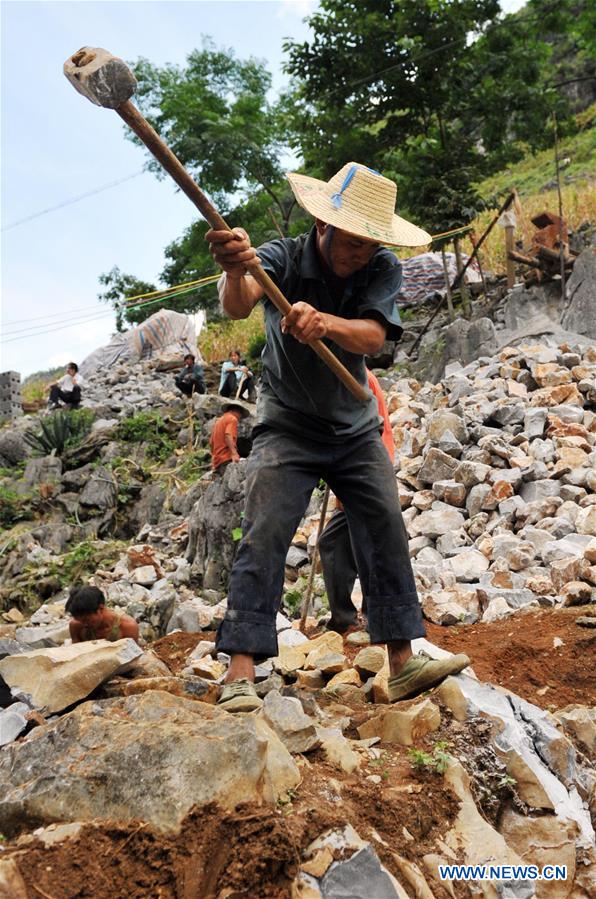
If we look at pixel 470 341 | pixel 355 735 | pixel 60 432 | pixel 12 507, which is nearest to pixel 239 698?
pixel 355 735

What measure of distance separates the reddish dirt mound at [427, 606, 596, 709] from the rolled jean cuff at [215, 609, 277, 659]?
3.99ft

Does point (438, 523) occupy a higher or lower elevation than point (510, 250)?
lower

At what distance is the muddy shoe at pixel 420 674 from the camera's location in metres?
2.68

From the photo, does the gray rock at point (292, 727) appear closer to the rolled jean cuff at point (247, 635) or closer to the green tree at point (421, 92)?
the rolled jean cuff at point (247, 635)

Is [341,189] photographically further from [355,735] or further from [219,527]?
[219,527]

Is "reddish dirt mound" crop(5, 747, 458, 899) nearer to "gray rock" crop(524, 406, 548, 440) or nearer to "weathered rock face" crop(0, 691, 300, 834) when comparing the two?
"weathered rock face" crop(0, 691, 300, 834)

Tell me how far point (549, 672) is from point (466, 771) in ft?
4.15

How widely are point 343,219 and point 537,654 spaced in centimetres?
225

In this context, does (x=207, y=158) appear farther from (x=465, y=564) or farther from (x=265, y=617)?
(x=265, y=617)

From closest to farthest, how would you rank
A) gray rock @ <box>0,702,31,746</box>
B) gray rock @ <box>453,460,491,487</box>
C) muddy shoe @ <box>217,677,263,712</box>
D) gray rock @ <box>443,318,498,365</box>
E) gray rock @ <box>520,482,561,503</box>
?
muddy shoe @ <box>217,677,263,712</box>, gray rock @ <box>0,702,31,746</box>, gray rock @ <box>520,482,561,503</box>, gray rock @ <box>453,460,491,487</box>, gray rock @ <box>443,318,498,365</box>

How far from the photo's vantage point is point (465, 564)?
221 inches

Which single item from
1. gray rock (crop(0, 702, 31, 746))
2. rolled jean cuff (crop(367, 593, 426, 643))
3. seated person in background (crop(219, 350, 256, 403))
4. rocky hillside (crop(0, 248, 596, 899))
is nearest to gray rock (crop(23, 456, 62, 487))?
seated person in background (crop(219, 350, 256, 403))

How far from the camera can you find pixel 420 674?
8.83 ft

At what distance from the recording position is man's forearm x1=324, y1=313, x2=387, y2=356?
Result: 255 centimetres
